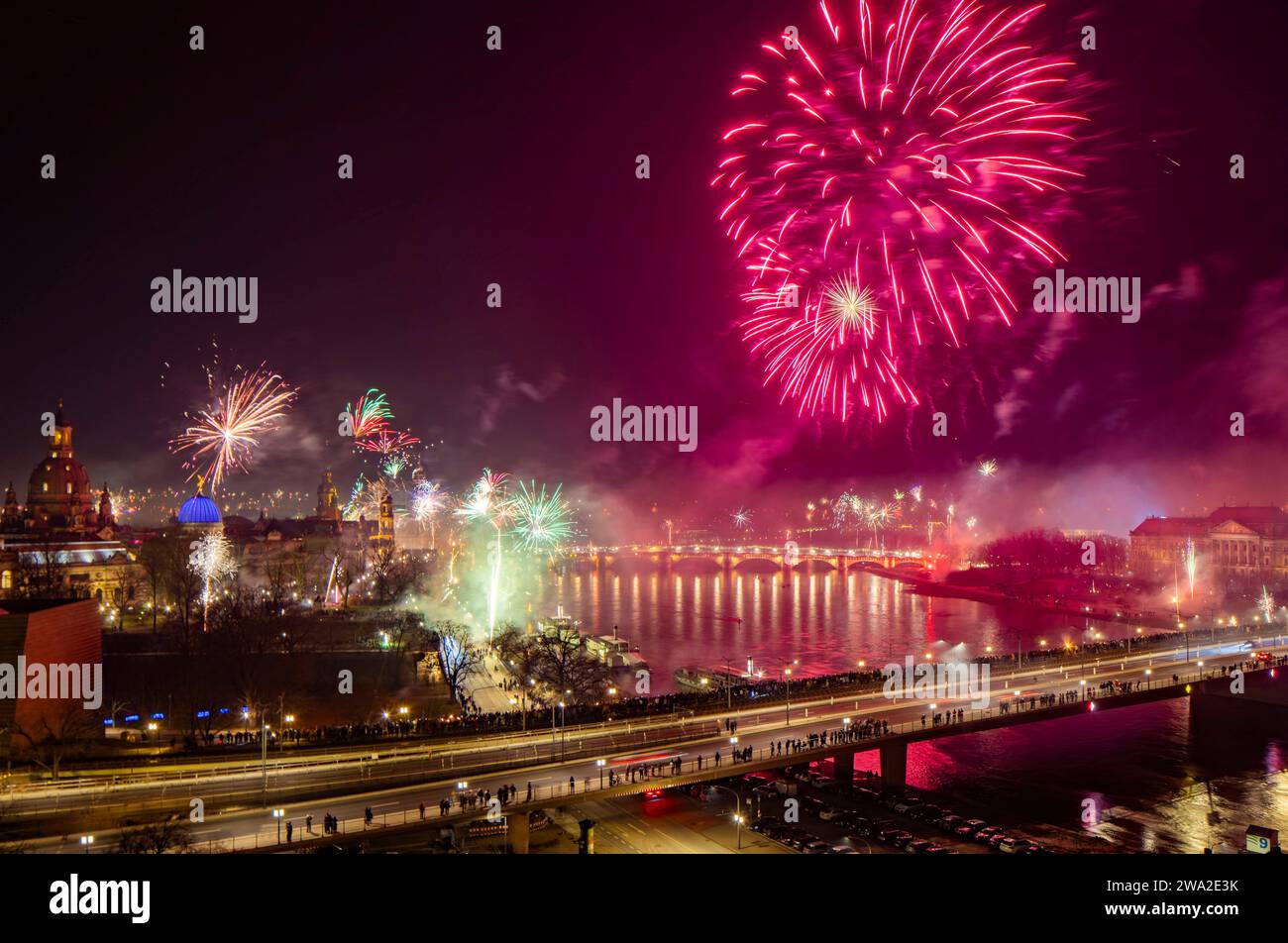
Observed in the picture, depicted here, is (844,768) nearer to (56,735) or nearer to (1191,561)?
(56,735)

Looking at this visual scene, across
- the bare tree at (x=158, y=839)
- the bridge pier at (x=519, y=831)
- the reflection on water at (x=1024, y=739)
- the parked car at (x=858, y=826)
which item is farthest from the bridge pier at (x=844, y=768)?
the bare tree at (x=158, y=839)

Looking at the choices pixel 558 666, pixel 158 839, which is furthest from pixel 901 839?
pixel 558 666

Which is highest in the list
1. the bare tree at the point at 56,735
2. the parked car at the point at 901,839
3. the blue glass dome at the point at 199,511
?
the blue glass dome at the point at 199,511

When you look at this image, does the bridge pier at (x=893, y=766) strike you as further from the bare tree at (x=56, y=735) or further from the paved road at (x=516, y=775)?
the bare tree at (x=56, y=735)

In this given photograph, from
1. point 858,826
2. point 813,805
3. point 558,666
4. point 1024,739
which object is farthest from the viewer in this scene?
point 558,666
